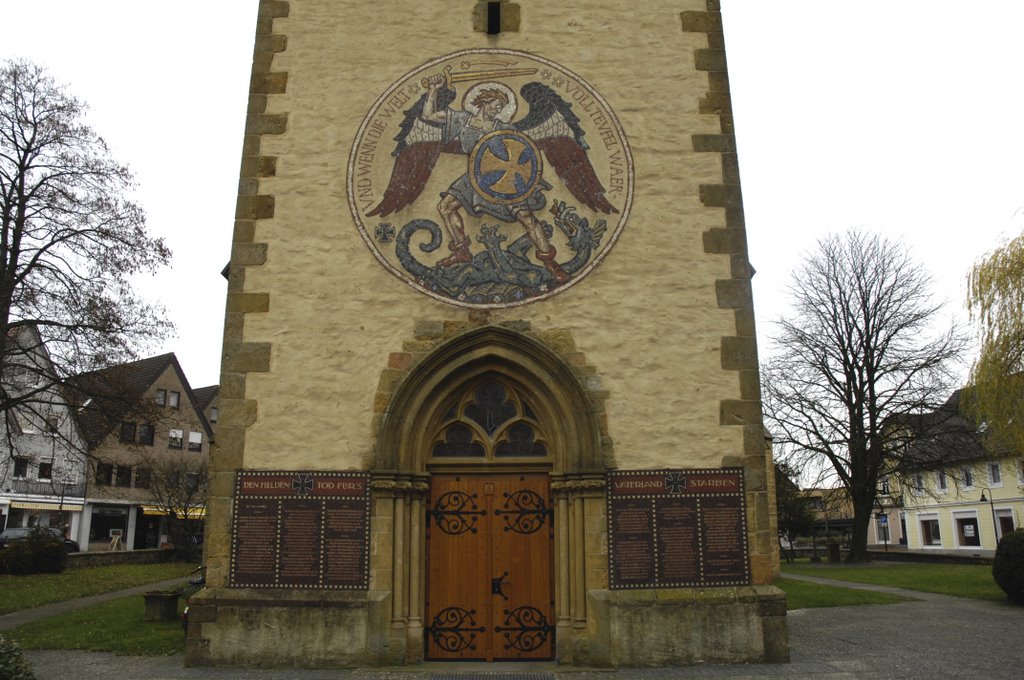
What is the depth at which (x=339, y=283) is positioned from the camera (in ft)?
32.1

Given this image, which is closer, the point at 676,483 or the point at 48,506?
the point at 676,483

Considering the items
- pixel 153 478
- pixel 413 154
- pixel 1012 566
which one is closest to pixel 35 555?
pixel 153 478

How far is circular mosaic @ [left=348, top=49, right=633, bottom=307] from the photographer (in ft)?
32.1

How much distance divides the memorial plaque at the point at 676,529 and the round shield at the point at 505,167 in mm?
3507

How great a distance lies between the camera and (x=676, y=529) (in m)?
9.03

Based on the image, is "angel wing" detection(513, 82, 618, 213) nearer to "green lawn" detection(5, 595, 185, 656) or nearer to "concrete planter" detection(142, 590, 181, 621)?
"green lawn" detection(5, 595, 185, 656)

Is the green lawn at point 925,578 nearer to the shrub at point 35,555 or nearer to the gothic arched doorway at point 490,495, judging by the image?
the gothic arched doorway at point 490,495

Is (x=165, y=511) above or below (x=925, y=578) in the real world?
above

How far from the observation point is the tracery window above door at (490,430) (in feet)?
31.7

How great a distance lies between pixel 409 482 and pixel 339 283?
246 centimetres

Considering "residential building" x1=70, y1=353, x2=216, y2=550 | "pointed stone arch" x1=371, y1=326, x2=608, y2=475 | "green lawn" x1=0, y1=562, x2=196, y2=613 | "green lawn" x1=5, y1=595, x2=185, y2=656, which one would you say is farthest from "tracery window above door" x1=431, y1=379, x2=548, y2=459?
"residential building" x1=70, y1=353, x2=216, y2=550

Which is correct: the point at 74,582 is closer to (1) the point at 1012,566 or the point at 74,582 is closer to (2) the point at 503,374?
(2) the point at 503,374

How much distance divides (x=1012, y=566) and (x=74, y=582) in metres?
19.7

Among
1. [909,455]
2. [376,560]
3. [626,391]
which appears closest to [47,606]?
[376,560]
